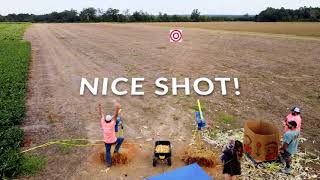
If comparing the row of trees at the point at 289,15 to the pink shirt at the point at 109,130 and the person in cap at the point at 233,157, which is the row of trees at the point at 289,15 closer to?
the person in cap at the point at 233,157

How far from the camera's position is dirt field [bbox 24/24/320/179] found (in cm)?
1114

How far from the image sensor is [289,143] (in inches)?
376

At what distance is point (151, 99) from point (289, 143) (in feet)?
26.5

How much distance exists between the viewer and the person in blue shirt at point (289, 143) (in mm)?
9500

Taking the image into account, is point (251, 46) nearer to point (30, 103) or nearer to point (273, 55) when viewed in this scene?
point (273, 55)

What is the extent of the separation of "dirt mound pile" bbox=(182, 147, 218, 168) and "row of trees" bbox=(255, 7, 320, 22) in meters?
70.0

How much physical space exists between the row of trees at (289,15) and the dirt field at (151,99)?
49850 mm

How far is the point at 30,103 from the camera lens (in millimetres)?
16219

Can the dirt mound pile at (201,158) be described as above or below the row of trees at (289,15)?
below

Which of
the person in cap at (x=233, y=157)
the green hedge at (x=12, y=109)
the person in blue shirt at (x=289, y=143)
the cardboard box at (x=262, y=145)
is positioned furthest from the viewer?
the green hedge at (x=12, y=109)

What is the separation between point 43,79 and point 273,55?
53.2ft

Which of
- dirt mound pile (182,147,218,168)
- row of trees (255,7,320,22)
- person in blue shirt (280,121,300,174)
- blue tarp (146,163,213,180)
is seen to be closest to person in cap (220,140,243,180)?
blue tarp (146,163,213,180)

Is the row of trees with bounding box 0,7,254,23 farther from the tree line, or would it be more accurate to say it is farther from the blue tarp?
the blue tarp

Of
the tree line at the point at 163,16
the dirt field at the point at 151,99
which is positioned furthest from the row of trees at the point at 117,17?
the dirt field at the point at 151,99
